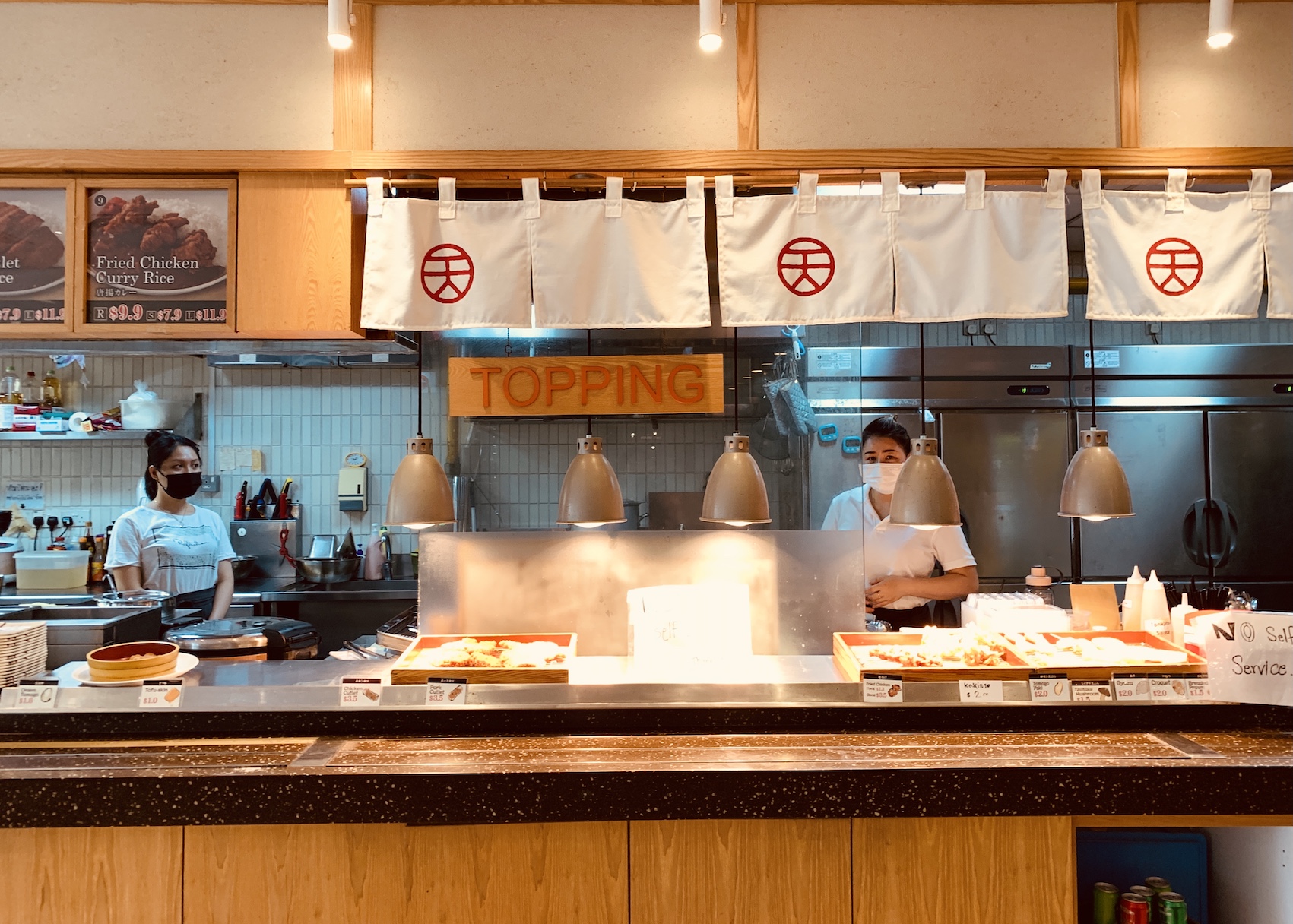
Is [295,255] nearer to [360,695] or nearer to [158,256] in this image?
[158,256]

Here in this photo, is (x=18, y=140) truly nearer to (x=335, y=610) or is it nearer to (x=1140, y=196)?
(x=335, y=610)

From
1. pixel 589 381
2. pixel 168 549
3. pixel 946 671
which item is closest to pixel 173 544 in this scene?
pixel 168 549

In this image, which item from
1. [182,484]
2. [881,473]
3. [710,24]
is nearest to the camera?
[710,24]

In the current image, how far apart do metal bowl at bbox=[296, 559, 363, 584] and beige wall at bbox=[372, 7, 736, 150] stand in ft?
11.9

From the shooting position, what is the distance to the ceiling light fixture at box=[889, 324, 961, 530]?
254 cm

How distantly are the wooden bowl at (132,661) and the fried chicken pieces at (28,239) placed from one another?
1.38 meters

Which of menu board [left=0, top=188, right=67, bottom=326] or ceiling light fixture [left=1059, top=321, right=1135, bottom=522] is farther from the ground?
menu board [left=0, top=188, right=67, bottom=326]

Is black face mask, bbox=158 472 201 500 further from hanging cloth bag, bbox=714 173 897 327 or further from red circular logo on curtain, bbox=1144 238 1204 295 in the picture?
red circular logo on curtain, bbox=1144 238 1204 295

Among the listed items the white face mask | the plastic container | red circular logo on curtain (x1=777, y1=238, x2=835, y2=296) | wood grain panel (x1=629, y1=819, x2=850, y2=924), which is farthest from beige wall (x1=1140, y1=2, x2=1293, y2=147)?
the plastic container

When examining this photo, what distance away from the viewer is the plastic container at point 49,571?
5.36 m

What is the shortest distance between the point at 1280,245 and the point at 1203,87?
614mm

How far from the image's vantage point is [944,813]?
6.80 ft

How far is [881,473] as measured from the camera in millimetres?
3885

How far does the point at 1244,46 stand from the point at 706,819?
3.16 m
